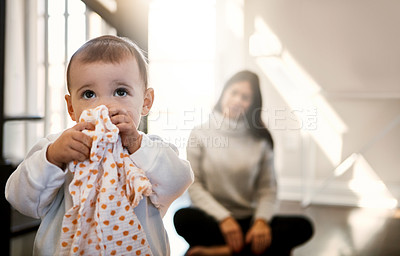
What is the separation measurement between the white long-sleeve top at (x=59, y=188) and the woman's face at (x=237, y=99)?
24 cm

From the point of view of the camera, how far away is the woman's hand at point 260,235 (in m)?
0.85

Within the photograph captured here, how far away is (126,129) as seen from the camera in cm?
54

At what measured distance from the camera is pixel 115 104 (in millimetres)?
559

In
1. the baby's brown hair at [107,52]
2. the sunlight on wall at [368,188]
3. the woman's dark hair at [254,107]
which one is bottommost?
the sunlight on wall at [368,188]

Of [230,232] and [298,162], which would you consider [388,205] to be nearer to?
[298,162]

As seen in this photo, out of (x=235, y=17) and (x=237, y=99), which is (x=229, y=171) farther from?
(x=235, y=17)

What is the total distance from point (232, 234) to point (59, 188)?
416 millimetres

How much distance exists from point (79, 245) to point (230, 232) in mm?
409

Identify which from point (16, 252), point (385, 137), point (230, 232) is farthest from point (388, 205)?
point (16, 252)

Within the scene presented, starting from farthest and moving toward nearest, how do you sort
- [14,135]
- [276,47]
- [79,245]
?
[14,135] → [276,47] → [79,245]

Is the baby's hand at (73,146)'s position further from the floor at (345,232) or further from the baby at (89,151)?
the floor at (345,232)

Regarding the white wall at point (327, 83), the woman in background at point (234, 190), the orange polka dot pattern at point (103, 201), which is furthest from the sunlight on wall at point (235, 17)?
the orange polka dot pattern at point (103, 201)

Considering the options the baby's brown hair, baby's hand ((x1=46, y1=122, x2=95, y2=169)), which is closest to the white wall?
the baby's brown hair

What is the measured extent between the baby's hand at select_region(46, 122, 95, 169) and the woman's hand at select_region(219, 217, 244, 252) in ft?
1.38
